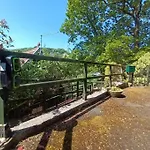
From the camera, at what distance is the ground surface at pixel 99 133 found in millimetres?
2152

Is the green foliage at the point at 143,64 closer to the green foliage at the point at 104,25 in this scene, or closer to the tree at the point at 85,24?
the green foliage at the point at 104,25

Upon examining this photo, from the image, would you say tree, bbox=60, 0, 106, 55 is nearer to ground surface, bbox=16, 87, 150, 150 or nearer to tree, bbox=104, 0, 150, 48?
tree, bbox=104, 0, 150, 48

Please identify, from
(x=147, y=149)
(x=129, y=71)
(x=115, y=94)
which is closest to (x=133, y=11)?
(x=129, y=71)

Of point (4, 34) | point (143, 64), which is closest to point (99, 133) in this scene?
point (4, 34)

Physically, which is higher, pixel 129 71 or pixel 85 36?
pixel 85 36

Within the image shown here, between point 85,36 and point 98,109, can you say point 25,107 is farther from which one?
point 85,36

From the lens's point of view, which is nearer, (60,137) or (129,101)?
(60,137)

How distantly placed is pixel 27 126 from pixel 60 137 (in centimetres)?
42

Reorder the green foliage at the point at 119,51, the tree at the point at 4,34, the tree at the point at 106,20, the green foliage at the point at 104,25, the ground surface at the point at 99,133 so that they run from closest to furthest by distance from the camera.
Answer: the ground surface at the point at 99,133 < the tree at the point at 4,34 < the green foliage at the point at 119,51 < the green foliage at the point at 104,25 < the tree at the point at 106,20

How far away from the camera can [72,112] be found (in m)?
3.25

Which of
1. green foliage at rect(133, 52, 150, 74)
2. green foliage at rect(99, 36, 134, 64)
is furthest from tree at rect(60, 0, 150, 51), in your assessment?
green foliage at rect(133, 52, 150, 74)

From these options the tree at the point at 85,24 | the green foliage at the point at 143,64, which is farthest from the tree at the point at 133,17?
the green foliage at the point at 143,64

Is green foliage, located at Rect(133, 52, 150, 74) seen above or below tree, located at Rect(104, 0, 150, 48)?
below

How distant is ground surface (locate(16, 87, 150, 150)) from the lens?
215cm
